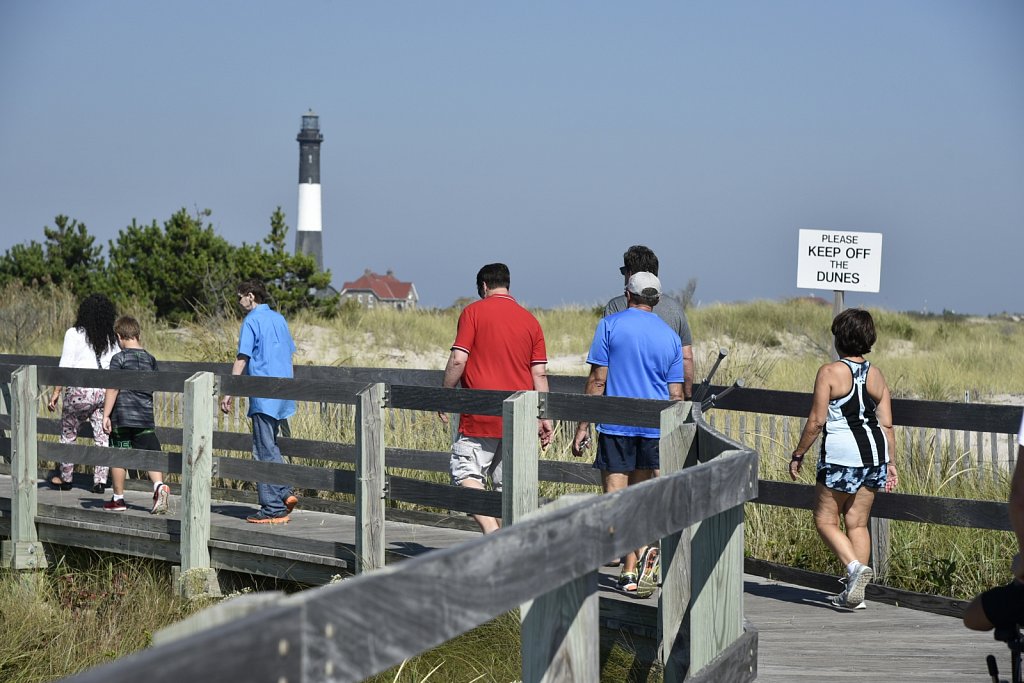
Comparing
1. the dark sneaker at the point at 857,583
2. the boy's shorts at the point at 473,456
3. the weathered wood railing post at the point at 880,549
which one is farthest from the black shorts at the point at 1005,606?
the boy's shorts at the point at 473,456

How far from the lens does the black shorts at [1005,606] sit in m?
3.21

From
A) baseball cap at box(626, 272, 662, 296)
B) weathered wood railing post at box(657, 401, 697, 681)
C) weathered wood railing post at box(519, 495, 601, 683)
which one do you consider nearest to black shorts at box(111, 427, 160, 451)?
baseball cap at box(626, 272, 662, 296)

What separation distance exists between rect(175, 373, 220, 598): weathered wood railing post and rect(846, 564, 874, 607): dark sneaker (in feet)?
13.0

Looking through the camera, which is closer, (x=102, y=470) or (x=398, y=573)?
(x=398, y=573)

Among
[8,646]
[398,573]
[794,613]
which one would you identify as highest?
[398,573]

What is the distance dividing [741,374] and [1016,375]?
381 inches

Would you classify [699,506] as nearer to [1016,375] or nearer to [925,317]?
[1016,375]

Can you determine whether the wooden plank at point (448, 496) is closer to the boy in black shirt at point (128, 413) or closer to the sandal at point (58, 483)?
the boy in black shirt at point (128, 413)

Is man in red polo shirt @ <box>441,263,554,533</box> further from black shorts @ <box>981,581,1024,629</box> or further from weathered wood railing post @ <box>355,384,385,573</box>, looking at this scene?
black shorts @ <box>981,581,1024,629</box>

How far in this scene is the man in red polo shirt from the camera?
283 inches

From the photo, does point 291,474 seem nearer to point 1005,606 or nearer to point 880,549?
point 880,549

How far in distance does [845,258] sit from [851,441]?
4770 millimetres

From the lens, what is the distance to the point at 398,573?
2125 millimetres

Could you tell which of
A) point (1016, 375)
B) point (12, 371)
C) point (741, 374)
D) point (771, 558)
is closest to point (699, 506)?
point (771, 558)
